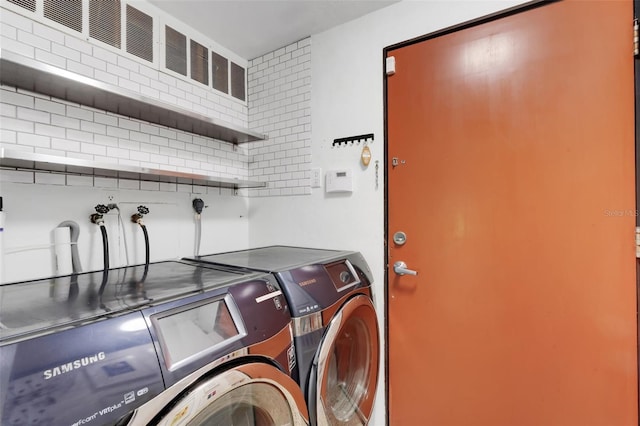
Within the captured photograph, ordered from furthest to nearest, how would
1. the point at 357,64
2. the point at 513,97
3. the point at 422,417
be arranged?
the point at 357,64
the point at 422,417
the point at 513,97

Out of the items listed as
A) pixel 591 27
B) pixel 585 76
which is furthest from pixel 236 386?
pixel 591 27

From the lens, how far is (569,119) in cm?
137

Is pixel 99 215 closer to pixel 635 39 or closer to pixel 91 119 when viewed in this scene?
pixel 91 119

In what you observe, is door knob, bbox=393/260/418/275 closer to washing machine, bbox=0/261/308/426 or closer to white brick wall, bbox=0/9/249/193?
washing machine, bbox=0/261/308/426

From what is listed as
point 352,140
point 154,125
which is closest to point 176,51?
point 154,125

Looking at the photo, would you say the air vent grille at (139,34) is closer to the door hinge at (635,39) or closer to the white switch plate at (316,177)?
the white switch plate at (316,177)

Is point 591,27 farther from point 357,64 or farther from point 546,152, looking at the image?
point 357,64

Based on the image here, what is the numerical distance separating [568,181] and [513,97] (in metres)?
0.47

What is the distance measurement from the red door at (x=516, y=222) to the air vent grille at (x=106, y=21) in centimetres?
155

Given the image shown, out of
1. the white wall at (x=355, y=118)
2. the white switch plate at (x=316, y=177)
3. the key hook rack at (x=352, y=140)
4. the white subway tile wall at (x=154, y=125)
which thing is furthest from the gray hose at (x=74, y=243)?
the key hook rack at (x=352, y=140)

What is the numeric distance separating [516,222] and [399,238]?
585mm

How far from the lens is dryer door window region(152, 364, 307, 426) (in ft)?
2.52

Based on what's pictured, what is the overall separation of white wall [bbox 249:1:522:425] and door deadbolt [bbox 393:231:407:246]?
0.10 metres

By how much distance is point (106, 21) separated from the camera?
1604mm
